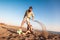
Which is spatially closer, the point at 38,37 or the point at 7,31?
the point at 38,37

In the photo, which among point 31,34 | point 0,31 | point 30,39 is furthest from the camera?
point 0,31

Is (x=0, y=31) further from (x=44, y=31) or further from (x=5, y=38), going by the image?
(x=44, y=31)

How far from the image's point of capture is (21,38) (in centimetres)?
738

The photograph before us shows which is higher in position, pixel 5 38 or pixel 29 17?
pixel 29 17

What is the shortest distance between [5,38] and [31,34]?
1155 mm

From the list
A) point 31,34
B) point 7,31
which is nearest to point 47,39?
point 31,34

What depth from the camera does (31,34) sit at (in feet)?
25.8

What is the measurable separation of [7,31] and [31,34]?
4.52 ft

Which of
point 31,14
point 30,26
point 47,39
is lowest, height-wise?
point 47,39

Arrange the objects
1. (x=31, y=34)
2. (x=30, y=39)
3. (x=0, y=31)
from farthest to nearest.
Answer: (x=0, y=31) → (x=31, y=34) → (x=30, y=39)

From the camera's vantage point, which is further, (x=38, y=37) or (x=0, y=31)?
(x=0, y=31)

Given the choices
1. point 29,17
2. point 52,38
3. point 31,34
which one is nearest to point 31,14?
point 29,17

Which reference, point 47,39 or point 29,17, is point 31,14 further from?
point 47,39

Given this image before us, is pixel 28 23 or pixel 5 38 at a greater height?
pixel 28 23
